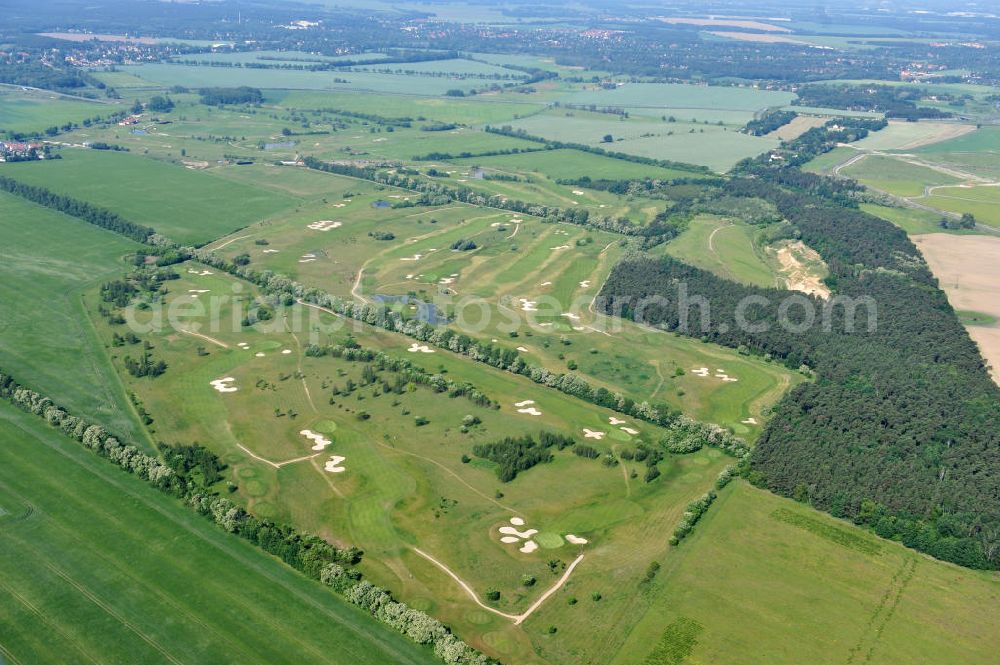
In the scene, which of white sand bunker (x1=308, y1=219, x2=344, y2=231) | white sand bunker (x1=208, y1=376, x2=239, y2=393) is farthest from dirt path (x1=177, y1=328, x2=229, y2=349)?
white sand bunker (x1=308, y1=219, x2=344, y2=231)

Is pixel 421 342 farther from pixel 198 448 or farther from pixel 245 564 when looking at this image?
pixel 245 564

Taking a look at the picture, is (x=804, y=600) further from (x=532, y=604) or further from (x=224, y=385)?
(x=224, y=385)

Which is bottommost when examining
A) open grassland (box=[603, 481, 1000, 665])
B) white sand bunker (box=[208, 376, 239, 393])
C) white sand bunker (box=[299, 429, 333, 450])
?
open grassland (box=[603, 481, 1000, 665])

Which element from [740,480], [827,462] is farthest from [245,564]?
[827,462]

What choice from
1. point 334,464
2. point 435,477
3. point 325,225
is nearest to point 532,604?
point 435,477

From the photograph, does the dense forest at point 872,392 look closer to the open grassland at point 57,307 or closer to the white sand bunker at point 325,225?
the white sand bunker at point 325,225

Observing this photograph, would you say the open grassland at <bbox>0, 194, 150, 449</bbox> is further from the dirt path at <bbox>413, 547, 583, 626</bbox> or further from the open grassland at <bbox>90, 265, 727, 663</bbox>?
the dirt path at <bbox>413, 547, 583, 626</bbox>

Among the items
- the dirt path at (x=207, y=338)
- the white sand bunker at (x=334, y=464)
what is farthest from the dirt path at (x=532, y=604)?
the dirt path at (x=207, y=338)
